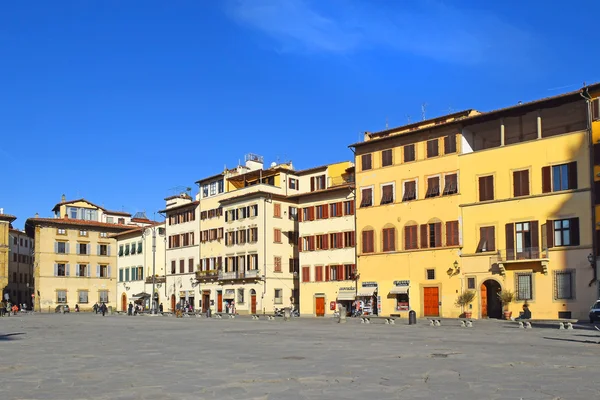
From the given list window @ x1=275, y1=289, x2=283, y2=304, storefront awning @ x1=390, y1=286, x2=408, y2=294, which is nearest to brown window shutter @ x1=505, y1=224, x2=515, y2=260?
storefront awning @ x1=390, y1=286, x2=408, y2=294

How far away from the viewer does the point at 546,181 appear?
5119 cm

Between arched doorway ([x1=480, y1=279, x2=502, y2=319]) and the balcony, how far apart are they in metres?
2.15

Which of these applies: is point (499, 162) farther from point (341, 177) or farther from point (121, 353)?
point (121, 353)

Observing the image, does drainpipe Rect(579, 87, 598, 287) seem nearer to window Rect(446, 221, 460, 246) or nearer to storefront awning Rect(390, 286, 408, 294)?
window Rect(446, 221, 460, 246)

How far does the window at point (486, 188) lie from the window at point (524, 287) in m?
6.44

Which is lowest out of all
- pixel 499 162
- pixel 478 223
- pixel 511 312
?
pixel 511 312

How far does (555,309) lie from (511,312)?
330 centimetres

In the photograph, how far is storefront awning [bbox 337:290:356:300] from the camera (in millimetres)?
65688

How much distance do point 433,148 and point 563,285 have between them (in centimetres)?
1517

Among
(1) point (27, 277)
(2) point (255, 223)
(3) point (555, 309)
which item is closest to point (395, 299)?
(3) point (555, 309)

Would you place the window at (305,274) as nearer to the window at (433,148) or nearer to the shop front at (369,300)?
the shop front at (369,300)

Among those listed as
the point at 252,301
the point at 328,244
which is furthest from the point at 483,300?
the point at 252,301

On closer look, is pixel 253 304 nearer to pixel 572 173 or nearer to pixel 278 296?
pixel 278 296

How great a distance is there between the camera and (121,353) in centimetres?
2162
